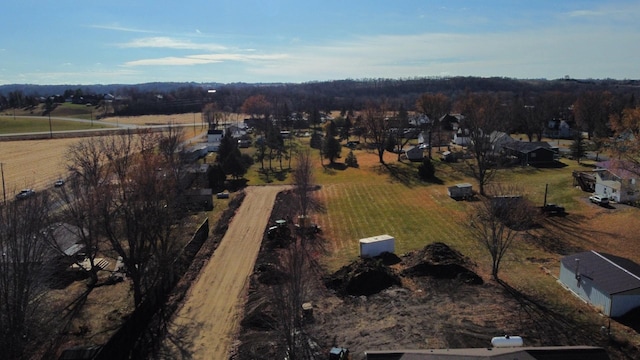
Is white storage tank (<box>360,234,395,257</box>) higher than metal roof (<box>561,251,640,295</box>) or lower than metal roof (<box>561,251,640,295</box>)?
lower

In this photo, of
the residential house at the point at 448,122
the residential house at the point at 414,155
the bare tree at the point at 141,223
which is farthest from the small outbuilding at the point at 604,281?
the residential house at the point at 448,122

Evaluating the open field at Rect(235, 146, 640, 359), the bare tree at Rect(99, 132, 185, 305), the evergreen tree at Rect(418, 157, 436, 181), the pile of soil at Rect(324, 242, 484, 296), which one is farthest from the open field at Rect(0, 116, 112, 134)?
the pile of soil at Rect(324, 242, 484, 296)

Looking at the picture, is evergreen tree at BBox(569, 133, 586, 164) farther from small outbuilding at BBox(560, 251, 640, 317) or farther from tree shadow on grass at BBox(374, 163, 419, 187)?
small outbuilding at BBox(560, 251, 640, 317)

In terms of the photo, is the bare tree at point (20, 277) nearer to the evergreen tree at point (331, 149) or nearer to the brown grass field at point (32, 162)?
the brown grass field at point (32, 162)

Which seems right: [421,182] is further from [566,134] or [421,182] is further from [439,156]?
[566,134]

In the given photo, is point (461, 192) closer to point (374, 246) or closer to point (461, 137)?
point (374, 246)

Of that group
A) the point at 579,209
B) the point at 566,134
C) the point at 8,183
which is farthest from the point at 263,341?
the point at 566,134

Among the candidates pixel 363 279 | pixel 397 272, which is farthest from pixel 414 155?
pixel 363 279
